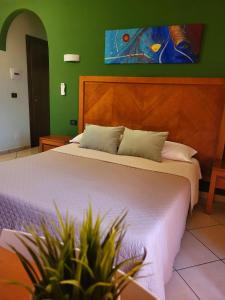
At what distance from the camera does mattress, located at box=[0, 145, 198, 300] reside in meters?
→ 1.26

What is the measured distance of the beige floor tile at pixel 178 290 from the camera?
1.49 metres

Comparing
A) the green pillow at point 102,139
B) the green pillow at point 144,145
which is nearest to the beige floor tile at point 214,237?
the green pillow at point 144,145

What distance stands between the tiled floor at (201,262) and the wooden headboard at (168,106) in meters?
0.67

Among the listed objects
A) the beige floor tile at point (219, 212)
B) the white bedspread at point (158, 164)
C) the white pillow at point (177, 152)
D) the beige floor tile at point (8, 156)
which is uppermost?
the white pillow at point (177, 152)

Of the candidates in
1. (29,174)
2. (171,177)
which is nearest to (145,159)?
(171,177)

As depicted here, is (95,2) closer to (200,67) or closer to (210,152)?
(200,67)

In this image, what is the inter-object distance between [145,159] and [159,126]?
65 cm

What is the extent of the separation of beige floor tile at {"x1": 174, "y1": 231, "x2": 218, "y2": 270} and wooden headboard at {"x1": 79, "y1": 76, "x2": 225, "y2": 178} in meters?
0.99

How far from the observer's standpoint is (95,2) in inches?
120

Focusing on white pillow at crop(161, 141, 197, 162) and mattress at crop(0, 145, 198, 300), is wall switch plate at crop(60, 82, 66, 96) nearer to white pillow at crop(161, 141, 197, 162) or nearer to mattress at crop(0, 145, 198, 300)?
mattress at crop(0, 145, 198, 300)

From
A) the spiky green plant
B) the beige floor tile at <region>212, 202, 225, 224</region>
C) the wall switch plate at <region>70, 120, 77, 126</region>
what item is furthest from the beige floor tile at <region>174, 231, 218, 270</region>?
the wall switch plate at <region>70, 120, 77, 126</region>

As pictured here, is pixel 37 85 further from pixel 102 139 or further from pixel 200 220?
pixel 200 220

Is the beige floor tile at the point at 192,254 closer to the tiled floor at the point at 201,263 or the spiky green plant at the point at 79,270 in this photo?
the tiled floor at the point at 201,263

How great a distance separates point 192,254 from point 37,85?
4.24 meters
